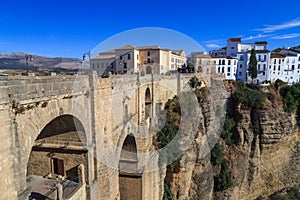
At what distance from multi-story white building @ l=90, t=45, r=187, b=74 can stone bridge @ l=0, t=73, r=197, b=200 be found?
383 inches

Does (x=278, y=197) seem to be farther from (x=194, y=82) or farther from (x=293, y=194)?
(x=194, y=82)

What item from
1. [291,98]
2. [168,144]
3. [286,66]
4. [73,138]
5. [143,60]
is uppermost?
[143,60]

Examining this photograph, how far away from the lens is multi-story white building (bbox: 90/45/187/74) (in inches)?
813

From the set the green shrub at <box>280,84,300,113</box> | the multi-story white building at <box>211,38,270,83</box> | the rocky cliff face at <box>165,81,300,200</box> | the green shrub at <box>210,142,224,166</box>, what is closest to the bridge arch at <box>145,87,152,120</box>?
the rocky cliff face at <box>165,81,300,200</box>

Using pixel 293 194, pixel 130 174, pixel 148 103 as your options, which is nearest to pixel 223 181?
pixel 293 194

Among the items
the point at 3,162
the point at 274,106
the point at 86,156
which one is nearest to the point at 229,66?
the point at 274,106

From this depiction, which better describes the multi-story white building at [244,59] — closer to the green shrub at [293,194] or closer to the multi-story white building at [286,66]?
the multi-story white building at [286,66]

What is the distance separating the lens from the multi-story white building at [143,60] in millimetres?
20656

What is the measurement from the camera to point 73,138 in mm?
6344

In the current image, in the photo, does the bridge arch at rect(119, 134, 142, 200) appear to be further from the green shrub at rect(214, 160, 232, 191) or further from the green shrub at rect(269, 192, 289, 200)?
the green shrub at rect(269, 192, 289, 200)

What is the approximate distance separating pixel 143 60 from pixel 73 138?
59.5 feet

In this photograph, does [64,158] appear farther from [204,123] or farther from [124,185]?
[204,123]

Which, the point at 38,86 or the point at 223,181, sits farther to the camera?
the point at 223,181

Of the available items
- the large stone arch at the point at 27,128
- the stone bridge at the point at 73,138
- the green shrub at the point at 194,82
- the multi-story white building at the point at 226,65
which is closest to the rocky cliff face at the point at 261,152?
the green shrub at the point at 194,82
